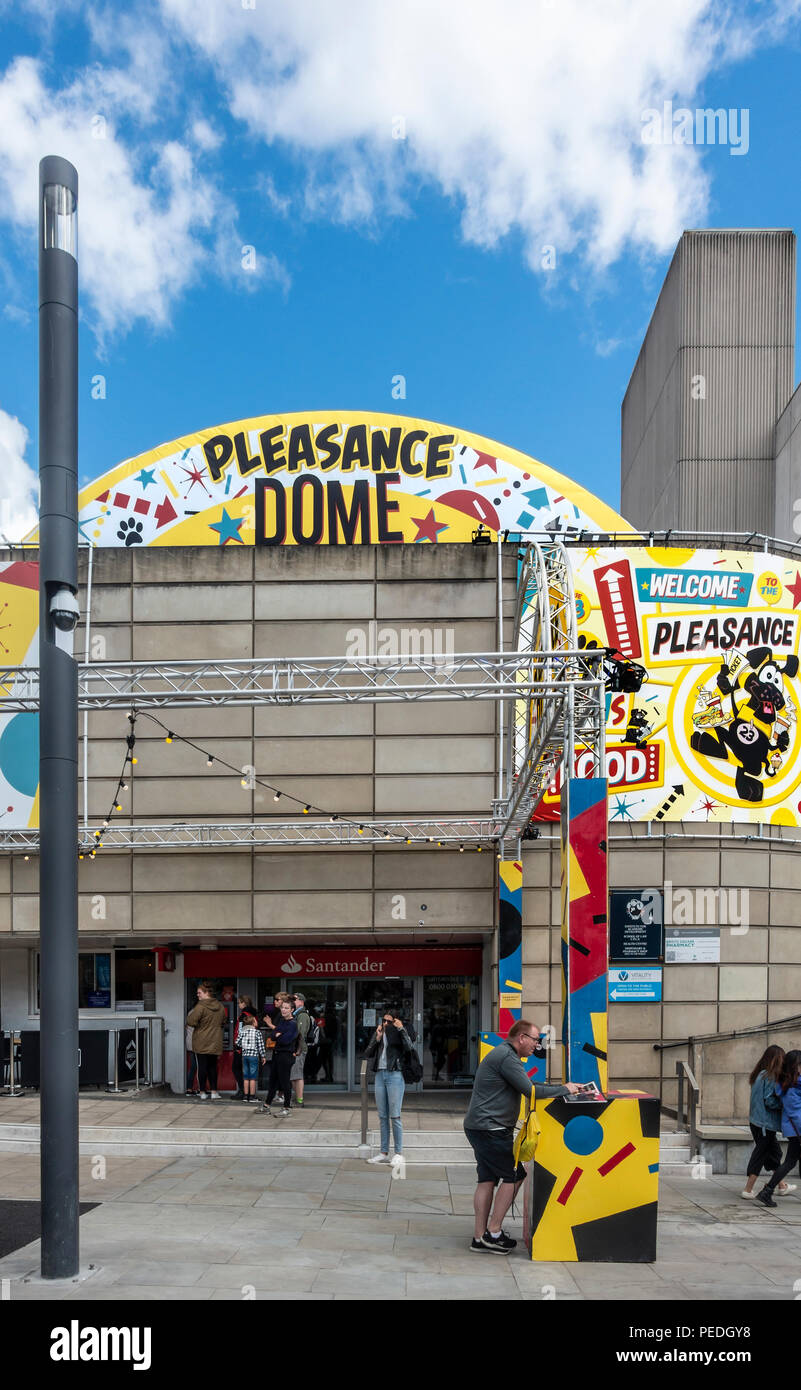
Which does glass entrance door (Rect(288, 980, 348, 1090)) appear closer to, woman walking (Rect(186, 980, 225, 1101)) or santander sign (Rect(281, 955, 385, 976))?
santander sign (Rect(281, 955, 385, 976))

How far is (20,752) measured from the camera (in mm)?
16875

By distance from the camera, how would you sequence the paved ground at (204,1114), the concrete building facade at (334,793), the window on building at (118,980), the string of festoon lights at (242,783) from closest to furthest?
1. the paved ground at (204,1114)
2. the concrete building facade at (334,793)
3. the string of festoon lights at (242,783)
4. the window on building at (118,980)

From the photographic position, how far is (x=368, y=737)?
663 inches

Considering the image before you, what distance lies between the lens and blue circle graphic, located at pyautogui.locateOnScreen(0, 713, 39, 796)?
16812 mm

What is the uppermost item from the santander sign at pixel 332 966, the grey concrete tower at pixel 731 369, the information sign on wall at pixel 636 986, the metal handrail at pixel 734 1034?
the grey concrete tower at pixel 731 369

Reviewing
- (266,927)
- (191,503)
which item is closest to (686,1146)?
(266,927)

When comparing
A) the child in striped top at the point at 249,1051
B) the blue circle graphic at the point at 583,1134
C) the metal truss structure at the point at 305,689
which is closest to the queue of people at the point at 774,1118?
the blue circle graphic at the point at 583,1134

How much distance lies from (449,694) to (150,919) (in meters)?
7.50

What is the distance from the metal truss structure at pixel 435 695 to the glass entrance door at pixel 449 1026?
10.7 feet

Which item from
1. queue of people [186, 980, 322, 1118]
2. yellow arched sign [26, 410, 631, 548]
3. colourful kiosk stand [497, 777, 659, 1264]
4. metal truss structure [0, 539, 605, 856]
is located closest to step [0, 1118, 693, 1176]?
queue of people [186, 980, 322, 1118]

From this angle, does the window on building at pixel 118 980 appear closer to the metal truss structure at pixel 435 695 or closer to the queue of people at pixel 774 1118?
the metal truss structure at pixel 435 695

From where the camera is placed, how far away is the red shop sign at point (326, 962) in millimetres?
18078

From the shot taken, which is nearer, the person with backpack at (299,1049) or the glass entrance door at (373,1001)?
the person with backpack at (299,1049)
